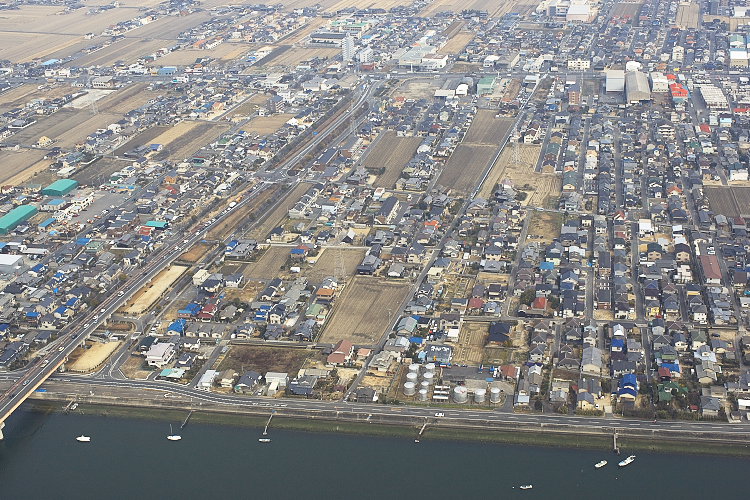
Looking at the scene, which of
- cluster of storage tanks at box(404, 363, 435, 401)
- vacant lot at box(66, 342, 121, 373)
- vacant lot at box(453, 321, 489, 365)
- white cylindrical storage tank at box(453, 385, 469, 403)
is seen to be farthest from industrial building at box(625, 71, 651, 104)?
vacant lot at box(66, 342, 121, 373)

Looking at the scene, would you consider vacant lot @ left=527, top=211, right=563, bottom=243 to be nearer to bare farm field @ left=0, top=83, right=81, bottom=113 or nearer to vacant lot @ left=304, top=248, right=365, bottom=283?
vacant lot @ left=304, top=248, right=365, bottom=283

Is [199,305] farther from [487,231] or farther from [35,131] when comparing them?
[35,131]

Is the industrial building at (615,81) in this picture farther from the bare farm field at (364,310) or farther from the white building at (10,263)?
the white building at (10,263)

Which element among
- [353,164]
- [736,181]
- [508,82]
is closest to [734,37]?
[508,82]

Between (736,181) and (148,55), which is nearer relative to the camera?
(736,181)

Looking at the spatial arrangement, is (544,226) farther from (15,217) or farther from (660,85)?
(15,217)

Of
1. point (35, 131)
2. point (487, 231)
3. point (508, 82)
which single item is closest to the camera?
point (487, 231)
